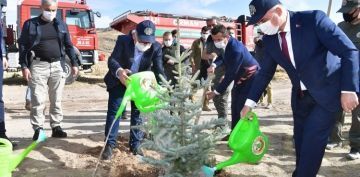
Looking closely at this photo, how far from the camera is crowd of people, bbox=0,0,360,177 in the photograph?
3.28m

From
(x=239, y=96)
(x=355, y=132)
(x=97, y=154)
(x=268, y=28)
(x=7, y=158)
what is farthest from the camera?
(x=239, y=96)

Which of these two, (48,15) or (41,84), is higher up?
(48,15)

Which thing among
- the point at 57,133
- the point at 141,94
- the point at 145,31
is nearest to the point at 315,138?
the point at 141,94

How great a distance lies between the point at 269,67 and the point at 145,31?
151cm

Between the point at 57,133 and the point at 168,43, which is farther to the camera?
the point at 168,43

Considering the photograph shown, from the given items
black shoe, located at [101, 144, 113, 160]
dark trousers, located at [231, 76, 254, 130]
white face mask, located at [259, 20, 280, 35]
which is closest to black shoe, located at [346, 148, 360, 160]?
dark trousers, located at [231, 76, 254, 130]

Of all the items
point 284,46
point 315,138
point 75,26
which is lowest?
point 315,138

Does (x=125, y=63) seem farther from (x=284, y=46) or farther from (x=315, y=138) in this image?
(x=315, y=138)

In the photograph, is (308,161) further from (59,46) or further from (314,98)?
(59,46)

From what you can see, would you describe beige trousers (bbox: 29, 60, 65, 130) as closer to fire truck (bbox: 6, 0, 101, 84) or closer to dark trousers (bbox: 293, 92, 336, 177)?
dark trousers (bbox: 293, 92, 336, 177)

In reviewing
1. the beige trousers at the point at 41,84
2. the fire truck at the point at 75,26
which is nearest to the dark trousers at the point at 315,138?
the beige trousers at the point at 41,84

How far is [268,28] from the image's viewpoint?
3400 mm

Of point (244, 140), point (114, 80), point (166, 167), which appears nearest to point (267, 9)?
point (244, 140)

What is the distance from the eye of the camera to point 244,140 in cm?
355
